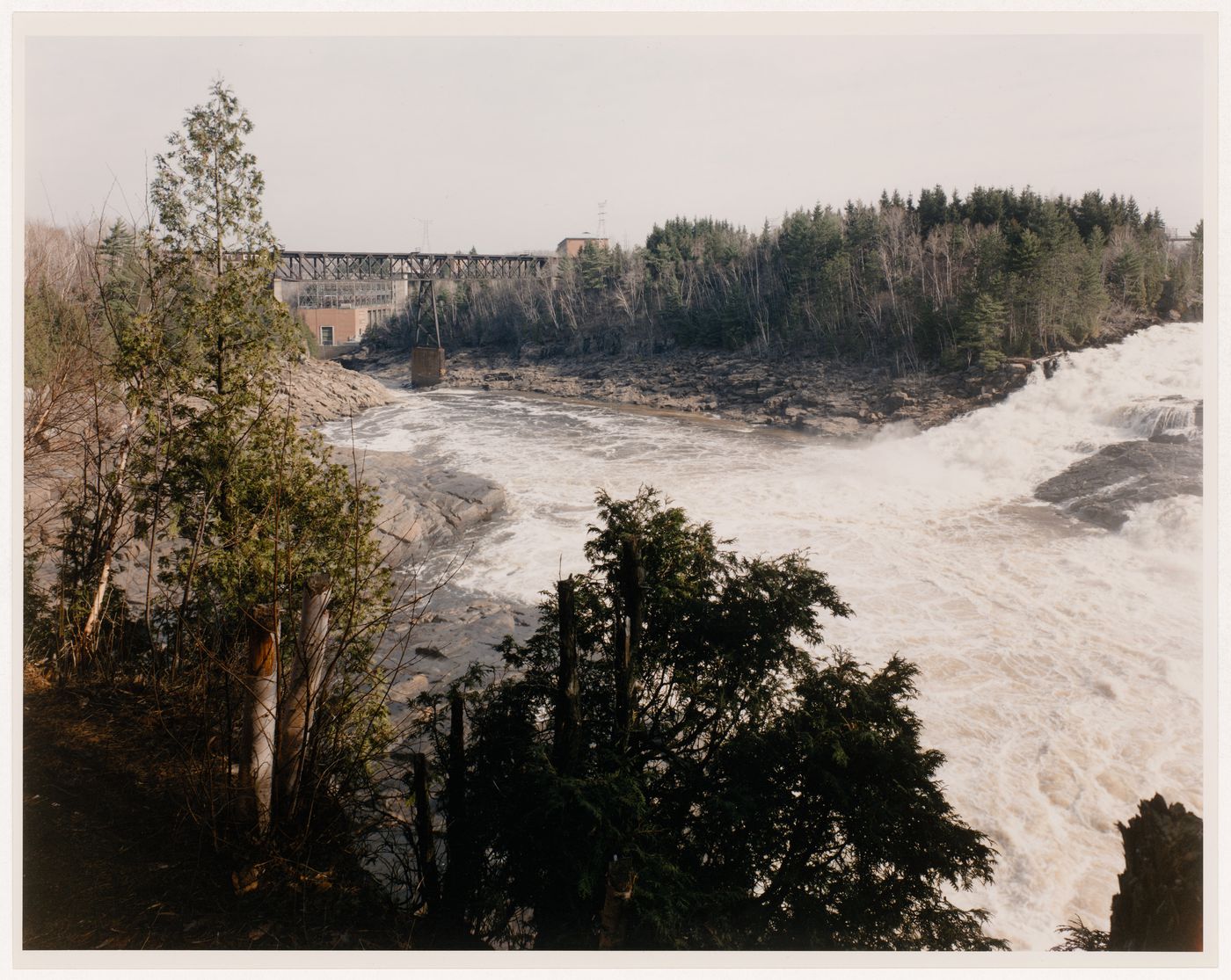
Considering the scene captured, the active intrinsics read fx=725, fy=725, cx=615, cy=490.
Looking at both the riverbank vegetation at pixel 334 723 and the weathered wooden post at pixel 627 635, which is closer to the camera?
the riverbank vegetation at pixel 334 723

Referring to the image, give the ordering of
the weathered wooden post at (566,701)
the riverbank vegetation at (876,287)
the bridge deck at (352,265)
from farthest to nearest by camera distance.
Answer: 1. the riverbank vegetation at (876,287)
2. the bridge deck at (352,265)
3. the weathered wooden post at (566,701)

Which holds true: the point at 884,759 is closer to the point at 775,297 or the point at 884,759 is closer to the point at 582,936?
the point at 582,936

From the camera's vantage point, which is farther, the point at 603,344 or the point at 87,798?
the point at 603,344

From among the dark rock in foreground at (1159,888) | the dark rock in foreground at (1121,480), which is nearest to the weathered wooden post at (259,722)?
the dark rock in foreground at (1159,888)

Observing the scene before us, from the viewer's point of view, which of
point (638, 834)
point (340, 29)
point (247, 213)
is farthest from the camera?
point (247, 213)

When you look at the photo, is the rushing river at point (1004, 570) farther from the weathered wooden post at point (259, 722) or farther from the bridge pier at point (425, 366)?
the bridge pier at point (425, 366)

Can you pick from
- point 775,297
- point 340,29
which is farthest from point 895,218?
point 340,29
